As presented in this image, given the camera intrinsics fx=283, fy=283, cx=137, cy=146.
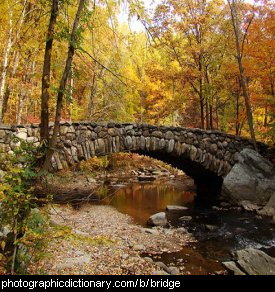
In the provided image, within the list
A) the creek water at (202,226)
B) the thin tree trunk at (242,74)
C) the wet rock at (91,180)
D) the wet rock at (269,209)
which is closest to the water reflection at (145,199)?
the creek water at (202,226)

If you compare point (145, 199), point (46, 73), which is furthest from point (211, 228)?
point (46, 73)

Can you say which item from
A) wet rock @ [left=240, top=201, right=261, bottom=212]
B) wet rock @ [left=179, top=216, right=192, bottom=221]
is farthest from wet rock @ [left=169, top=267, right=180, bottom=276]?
wet rock @ [left=240, top=201, right=261, bottom=212]

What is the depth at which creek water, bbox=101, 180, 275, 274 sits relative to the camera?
603cm

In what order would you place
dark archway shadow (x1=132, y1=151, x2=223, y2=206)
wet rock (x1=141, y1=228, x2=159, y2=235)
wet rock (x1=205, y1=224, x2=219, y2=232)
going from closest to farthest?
wet rock (x1=141, y1=228, x2=159, y2=235) → wet rock (x1=205, y1=224, x2=219, y2=232) → dark archway shadow (x1=132, y1=151, x2=223, y2=206)

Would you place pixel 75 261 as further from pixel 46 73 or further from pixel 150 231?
pixel 150 231

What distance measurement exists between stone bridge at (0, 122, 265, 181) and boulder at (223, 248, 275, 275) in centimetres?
482

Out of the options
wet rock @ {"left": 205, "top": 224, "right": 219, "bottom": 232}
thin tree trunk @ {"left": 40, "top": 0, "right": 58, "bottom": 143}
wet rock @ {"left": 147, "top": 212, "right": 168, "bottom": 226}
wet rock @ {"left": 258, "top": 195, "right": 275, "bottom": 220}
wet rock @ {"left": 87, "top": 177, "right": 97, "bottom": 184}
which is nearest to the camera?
thin tree trunk @ {"left": 40, "top": 0, "right": 58, "bottom": 143}

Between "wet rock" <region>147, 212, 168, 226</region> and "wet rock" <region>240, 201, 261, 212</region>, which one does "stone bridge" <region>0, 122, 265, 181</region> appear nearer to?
"wet rock" <region>240, 201, 261, 212</region>

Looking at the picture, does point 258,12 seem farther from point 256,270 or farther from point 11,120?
point 11,120

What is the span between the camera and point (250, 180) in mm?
10438

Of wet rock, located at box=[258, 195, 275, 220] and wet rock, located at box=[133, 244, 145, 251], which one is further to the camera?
wet rock, located at box=[258, 195, 275, 220]

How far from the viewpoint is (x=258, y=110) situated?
15.7 meters

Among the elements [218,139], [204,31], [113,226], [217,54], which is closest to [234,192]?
[218,139]
